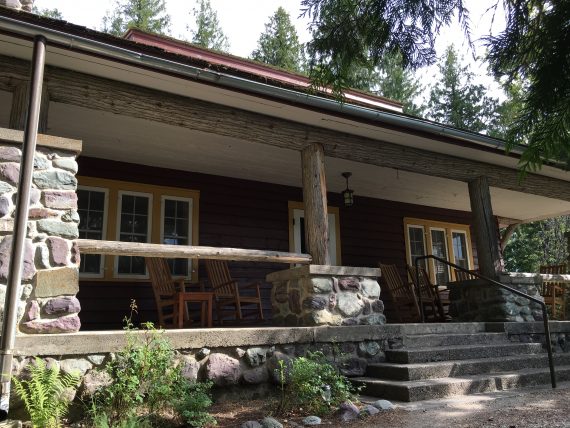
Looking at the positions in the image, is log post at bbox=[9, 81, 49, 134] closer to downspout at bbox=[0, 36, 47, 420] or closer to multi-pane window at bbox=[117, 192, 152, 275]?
downspout at bbox=[0, 36, 47, 420]

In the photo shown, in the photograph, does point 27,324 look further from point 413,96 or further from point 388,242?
point 413,96

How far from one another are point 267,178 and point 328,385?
422cm

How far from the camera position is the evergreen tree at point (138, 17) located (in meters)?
19.9

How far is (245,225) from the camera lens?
7.34m

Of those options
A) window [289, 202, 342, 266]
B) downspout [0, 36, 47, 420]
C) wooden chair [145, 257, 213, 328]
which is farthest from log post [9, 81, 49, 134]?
window [289, 202, 342, 266]

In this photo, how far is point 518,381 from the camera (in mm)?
4395

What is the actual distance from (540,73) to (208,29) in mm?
21808

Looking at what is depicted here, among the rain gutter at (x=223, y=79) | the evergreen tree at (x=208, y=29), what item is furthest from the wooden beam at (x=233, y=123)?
the evergreen tree at (x=208, y=29)

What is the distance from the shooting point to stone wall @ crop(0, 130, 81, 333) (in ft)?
11.1

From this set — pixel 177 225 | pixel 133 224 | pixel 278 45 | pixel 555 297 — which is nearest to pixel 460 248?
pixel 555 297

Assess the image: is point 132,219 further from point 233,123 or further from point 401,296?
point 401,296

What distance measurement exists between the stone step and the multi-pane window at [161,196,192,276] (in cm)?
319

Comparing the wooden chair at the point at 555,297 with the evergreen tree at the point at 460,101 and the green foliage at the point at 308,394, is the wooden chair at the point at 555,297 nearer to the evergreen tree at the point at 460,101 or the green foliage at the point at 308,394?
the green foliage at the point at 308,394

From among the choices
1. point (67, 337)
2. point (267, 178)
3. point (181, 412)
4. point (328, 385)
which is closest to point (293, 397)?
point (328, 385)
